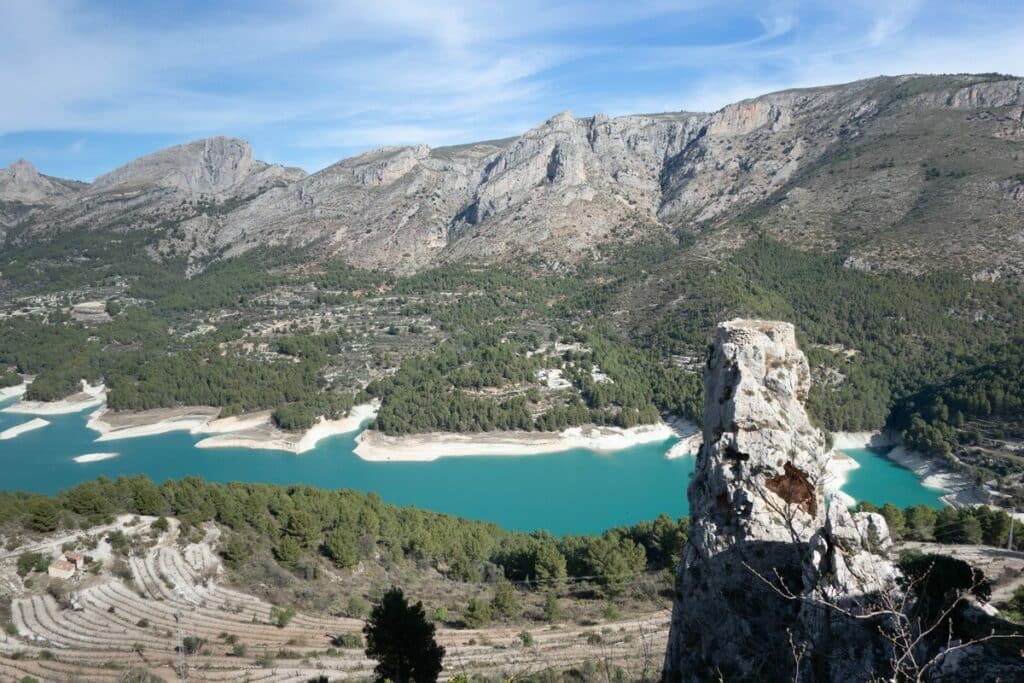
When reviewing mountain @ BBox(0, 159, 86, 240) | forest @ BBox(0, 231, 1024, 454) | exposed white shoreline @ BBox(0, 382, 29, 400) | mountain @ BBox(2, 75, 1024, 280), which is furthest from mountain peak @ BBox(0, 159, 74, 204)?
exposed white shoreline @ BBox(0, 382, 29, 400)

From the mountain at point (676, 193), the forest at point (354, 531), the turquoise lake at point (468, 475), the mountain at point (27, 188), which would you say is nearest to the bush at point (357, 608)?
the forest at point (354, 531)

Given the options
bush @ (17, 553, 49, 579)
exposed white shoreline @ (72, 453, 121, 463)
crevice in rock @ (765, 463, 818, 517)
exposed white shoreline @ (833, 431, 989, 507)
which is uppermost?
crevice in rock @ (765, 463, 818, 517)

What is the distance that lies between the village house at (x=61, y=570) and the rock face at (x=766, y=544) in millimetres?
17171

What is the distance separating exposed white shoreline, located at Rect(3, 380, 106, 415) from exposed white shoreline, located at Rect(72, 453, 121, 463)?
16.4 meters

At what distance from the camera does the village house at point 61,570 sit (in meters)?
17.6

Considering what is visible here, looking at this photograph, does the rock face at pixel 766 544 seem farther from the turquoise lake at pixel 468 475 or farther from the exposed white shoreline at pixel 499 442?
the exposed white shoreline at pixel 499 442

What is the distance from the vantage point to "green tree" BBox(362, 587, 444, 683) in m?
10.8

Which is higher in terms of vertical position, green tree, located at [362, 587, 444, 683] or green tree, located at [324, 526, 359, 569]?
green tree, located at [362, 587, 444, 683]

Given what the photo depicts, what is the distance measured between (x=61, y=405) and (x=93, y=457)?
18921 mm

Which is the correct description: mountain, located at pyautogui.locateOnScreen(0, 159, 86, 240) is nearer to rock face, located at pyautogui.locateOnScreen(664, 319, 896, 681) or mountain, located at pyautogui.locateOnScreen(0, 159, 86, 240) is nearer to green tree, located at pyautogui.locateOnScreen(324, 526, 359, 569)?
green tree, located at pyautogui.locateOnScreen(324, 526, 359, 569)

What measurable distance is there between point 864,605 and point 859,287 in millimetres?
64007

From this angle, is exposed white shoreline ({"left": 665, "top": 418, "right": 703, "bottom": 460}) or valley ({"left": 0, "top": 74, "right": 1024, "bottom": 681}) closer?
valley ({"left": 0, "top": 74, "right": 1024, "bottom": 681})

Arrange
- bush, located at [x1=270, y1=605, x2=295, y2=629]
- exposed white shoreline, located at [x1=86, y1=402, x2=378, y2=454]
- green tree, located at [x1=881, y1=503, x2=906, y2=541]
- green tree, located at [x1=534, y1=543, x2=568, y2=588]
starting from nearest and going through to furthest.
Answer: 1. bush, located at [x1=270, y1=605, x2=295, y2=629]
2. green tree, located at [x1=534, y1=543, x2=568, y2=588]
3. green tree, located at [x1=881, y1=503, x2=906, y2=541]
4. exposed white shoreline, located at [x1=86, y1=402, x2=378, y2=454]

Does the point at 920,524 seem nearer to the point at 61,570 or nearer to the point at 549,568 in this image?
the point at 549,568
